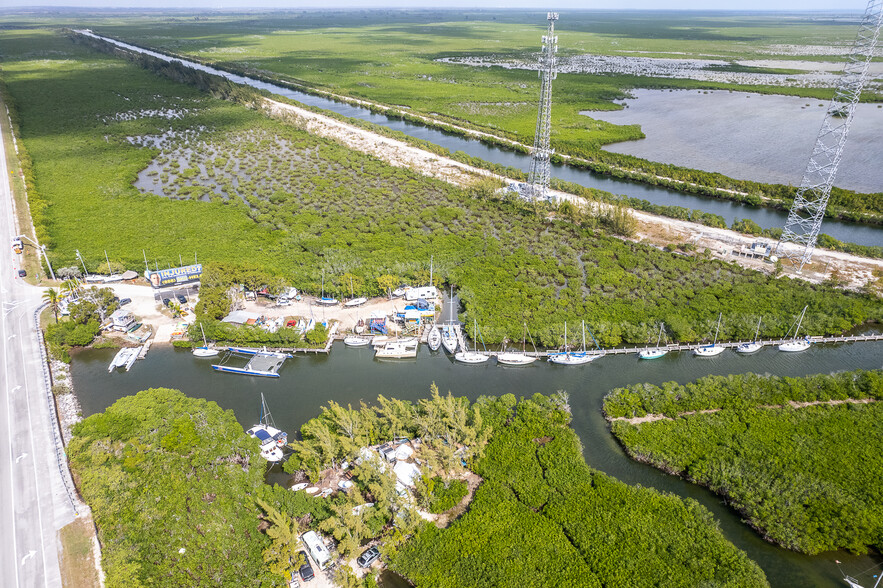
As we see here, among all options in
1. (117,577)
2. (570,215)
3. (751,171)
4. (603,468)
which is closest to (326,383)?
(117,577)

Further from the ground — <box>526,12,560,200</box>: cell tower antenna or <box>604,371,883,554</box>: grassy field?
<box>526,12,560,200</box>: cell tower antenna

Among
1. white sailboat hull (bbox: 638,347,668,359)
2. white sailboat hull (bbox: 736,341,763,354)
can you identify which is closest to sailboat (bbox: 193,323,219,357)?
white sailboat hull (bbox: 638,347,668,359)

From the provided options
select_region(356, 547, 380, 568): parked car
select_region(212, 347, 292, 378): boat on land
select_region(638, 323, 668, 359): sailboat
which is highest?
select_region(638, 323, 668, 359): sailboat

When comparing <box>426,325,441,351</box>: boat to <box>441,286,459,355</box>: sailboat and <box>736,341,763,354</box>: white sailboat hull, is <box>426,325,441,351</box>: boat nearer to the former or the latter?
<box>441,286,459,355</box>: sailboat

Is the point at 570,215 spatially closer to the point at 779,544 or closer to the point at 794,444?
the point at 794,444

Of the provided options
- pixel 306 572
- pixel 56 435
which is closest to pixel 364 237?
pixel 56 435

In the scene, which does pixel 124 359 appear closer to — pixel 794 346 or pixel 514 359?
pixel 514 359
